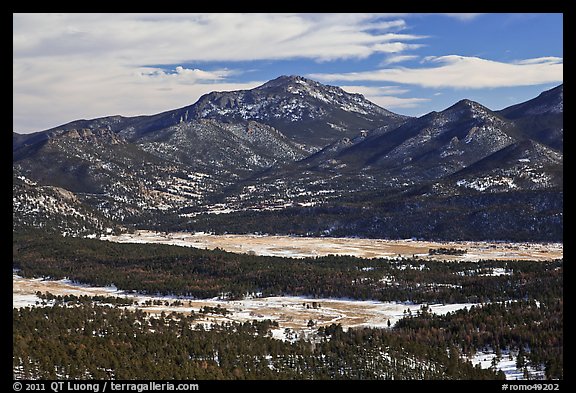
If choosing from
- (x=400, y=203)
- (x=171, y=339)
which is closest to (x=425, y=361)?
(x=171, y=339)

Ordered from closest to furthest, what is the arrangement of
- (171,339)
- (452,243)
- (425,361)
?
1. (425,361)
2. (171,339)
3. (452,243)

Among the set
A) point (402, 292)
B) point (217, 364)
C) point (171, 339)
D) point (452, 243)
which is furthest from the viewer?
point (452, 243)

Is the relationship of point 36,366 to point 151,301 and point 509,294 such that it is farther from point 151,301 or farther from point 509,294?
point 509,294

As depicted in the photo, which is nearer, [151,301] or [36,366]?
[36,366]
